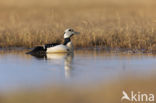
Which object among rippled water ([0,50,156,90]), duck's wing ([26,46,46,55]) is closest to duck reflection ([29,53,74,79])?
rippled water ([0,50,156,90])

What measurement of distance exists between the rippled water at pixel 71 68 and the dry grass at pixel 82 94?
1.99 ft

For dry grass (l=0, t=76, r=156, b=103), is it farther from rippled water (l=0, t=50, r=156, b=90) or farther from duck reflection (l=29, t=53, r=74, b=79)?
duck reflection (l=29, t=53, r=74, b=79)

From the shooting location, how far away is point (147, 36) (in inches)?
720

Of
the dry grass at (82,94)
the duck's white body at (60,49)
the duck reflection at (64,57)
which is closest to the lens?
the dry grass at (82,94)

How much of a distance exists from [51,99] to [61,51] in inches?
323

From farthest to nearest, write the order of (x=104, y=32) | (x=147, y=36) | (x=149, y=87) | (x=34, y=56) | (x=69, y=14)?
1. (x=69, y=14)
2. (x=104, y=32)
3. (x=147, y=36)
4. (x=34, y=56)
5. (x=149, y=87)

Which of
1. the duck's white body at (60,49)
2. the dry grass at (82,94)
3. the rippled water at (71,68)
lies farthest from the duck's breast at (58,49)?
the dry grass at (82,94)

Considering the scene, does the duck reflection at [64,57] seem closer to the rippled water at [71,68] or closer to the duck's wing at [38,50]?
the rippled water at [71,68]

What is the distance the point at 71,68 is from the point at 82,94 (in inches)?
138

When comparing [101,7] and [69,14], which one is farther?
[101,7]

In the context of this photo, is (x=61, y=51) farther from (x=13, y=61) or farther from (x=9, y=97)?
(x=9, y=97)

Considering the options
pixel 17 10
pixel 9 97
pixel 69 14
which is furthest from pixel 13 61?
pixel 17 10

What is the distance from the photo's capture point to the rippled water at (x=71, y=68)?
10.8m

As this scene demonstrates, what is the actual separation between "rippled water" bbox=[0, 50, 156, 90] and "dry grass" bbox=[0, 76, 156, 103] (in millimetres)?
605
